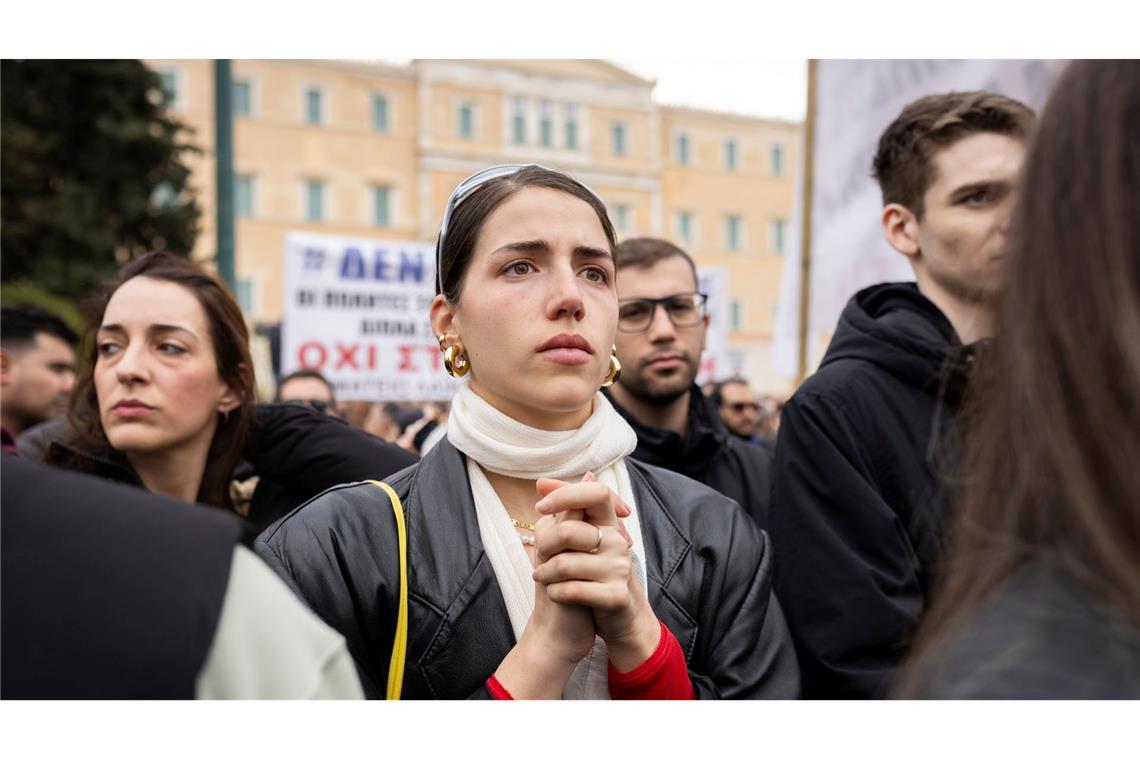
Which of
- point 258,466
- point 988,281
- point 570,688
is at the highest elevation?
point 988,281

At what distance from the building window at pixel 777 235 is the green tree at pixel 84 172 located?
29.5m

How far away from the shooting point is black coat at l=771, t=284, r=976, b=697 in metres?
2.38

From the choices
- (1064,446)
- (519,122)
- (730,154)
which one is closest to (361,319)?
(1064,446)

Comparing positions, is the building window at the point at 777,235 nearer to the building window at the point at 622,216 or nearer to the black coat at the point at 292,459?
the building window at the point at 622,216

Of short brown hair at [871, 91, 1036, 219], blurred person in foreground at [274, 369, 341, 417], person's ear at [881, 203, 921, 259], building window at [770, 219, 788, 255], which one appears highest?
building window at [770, 219, 788, 255]

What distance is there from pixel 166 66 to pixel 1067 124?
39.7m

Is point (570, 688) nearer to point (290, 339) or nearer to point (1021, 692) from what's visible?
point (1021, 692)

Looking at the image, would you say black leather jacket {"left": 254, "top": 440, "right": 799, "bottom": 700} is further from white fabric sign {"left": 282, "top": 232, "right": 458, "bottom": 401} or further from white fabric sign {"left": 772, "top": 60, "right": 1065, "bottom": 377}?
white fabric sign {"left": 282, "top": 232, "right": 458, "bottom": 401}

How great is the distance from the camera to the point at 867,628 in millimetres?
2361

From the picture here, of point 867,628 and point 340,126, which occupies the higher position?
point 340,126

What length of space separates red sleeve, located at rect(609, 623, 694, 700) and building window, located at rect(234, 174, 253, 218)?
3937 cm

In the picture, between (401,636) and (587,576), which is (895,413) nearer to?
(587,576)

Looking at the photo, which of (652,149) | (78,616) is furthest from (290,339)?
(652,149)

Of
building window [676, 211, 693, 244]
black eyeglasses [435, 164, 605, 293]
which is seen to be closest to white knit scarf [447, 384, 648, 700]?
black eyeglasses [435, 164, 605, 293]
